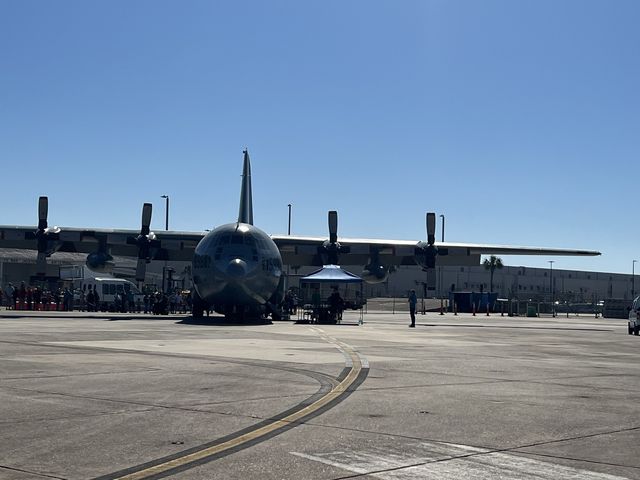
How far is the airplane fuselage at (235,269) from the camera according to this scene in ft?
120

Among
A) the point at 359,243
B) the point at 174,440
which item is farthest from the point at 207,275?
the point at 174,440

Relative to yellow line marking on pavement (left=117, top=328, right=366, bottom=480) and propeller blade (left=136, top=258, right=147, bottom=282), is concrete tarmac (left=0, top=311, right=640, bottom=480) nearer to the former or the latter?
yellow line marking on pavement (left=117, top=328, right=366, bottom=480)

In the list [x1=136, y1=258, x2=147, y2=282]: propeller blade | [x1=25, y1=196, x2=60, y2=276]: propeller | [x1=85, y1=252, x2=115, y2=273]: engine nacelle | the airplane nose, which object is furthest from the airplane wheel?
[x1=25, y1=196, x2=60, y2=276]: propeller

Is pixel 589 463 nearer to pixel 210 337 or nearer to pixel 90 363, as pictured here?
pixel 90 363

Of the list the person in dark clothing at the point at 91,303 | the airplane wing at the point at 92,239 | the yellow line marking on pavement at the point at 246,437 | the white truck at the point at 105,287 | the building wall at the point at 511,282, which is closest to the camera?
the yellow line marking on pavement at the point at 246,437

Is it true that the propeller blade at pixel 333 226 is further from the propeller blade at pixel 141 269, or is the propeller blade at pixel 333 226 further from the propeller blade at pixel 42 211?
the propeller blade at pixel 42 211

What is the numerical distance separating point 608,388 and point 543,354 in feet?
25.9

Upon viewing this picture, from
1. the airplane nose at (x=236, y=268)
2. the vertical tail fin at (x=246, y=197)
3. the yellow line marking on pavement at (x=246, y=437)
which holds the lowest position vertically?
the yellow line marking on pavement at (x=246, y=437)

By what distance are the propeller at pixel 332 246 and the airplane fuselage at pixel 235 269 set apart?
11803mm

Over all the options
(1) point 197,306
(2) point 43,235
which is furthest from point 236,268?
(2) point 43,235

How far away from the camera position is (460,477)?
674cm

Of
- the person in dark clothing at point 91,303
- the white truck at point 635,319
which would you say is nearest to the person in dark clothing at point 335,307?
the white truck at point 635,319

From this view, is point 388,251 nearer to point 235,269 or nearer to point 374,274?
point 374,274

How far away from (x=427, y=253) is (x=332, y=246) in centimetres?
601
